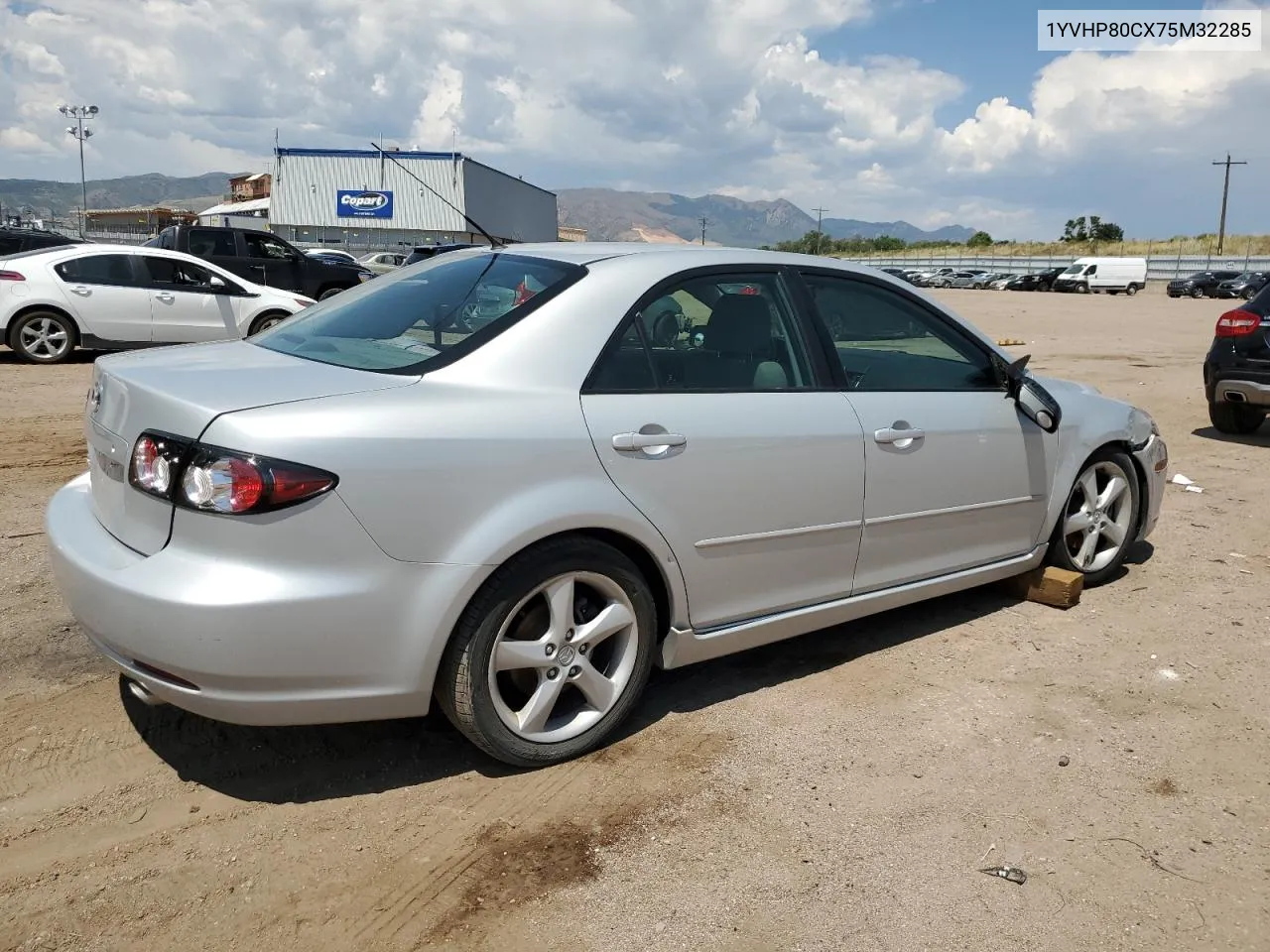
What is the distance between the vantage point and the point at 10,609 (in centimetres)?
413

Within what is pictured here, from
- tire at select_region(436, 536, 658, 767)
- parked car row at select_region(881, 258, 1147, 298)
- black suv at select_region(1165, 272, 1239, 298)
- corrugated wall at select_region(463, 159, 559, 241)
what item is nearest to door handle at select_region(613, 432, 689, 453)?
tire at select_region(436, 536, 658, 767)

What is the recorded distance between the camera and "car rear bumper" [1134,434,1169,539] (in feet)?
16.1

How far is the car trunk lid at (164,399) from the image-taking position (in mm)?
2643

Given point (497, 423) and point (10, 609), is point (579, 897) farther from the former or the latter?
point (10, 609)

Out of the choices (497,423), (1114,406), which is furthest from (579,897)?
(1114,406)

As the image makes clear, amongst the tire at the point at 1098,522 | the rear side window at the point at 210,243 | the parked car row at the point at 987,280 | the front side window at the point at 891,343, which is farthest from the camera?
the parked car row at the point at 987,280

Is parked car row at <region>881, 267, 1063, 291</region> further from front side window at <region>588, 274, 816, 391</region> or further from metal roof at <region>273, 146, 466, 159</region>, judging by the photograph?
front side window at <region>588, 274, 816, 391</region>

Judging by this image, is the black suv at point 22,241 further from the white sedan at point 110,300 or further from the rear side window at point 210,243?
the white sedan at point 110,300

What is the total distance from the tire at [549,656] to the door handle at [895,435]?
3.62 feet

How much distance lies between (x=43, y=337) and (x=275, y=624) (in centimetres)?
1134

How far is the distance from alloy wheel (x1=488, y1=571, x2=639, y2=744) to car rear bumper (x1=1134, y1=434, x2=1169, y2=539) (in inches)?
121

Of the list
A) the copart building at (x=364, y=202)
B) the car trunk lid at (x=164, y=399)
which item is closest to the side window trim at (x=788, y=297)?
the car trunk lid at (x=164, y=399)

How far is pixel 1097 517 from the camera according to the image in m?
4.79

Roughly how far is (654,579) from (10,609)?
9.17ft
